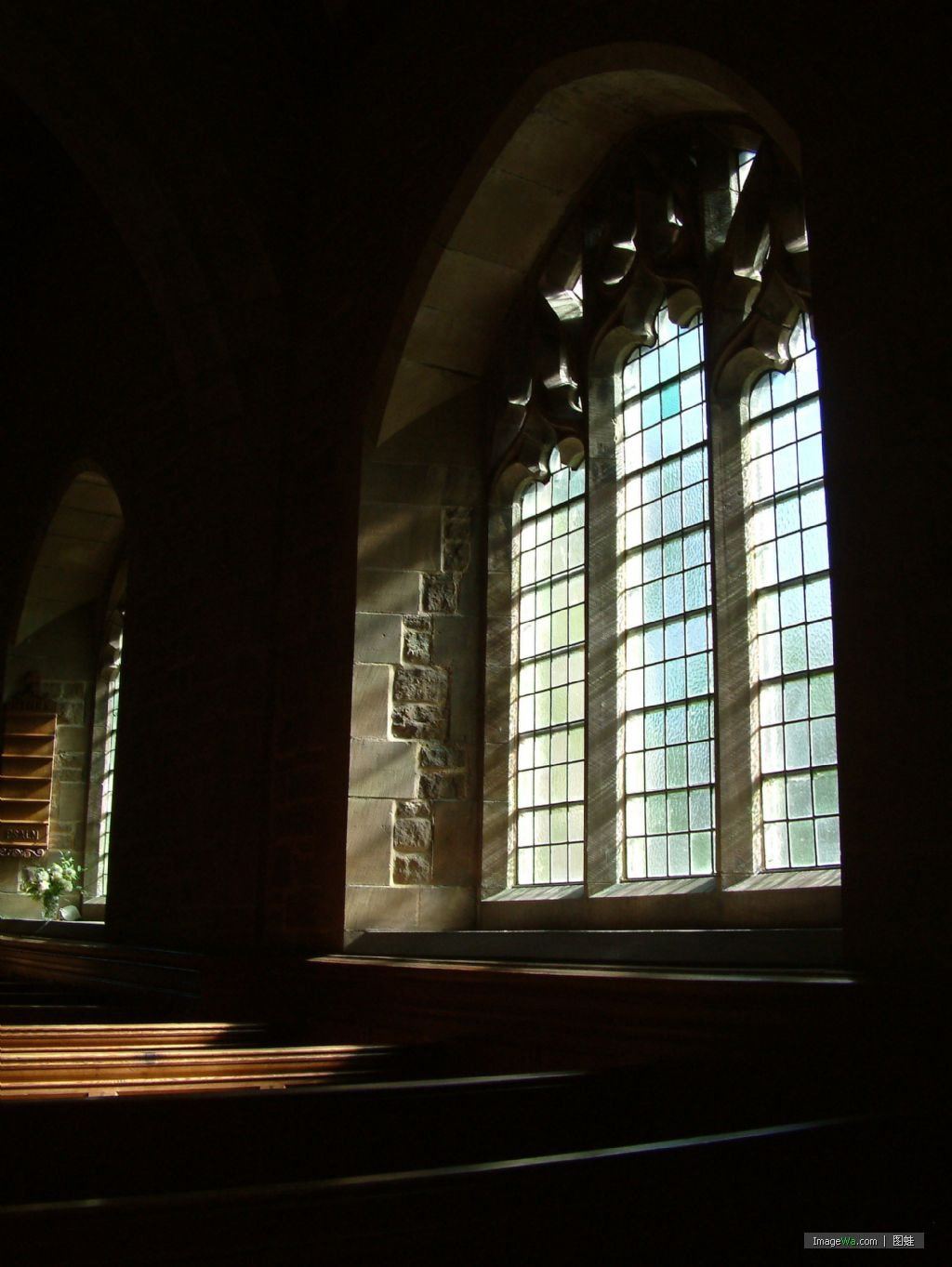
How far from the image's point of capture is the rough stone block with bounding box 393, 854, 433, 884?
5.61 metres

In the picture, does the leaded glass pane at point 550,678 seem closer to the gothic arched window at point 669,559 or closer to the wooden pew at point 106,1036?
the gothic arched window at point 669,559

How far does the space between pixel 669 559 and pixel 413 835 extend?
1646 mm

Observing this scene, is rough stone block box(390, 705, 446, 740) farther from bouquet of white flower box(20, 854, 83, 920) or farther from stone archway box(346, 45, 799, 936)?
bouquet of white flower box(20, 854, 83, 920)

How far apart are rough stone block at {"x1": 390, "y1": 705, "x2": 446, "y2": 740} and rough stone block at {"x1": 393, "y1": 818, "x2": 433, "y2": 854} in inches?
14.3

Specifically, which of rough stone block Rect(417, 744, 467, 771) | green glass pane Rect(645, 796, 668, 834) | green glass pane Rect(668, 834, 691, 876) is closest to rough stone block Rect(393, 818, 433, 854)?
rough stone block Rect(417, 744, 467, 771)

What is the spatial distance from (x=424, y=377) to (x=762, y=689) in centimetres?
237

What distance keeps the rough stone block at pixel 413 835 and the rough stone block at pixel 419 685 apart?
0.52 metres

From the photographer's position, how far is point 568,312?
5797 millimetres

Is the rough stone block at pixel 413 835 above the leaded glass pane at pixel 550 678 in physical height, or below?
below

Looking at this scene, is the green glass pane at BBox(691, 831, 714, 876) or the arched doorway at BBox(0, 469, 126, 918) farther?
the arched doorway at BBox(0, 469, 126, 918)

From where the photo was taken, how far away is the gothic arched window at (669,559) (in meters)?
4.35

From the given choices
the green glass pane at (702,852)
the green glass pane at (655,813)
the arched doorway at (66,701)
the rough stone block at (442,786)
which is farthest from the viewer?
the arched doorway at (66,701)

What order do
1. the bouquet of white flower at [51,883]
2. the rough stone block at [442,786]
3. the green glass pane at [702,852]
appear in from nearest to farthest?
the green glass pane at [702,852] → the rough stone block at [442,786] → the bouquet of white flower at [51,883]

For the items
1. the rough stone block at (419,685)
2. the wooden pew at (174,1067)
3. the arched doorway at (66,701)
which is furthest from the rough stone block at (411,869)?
the arched doorway at (66,701)
